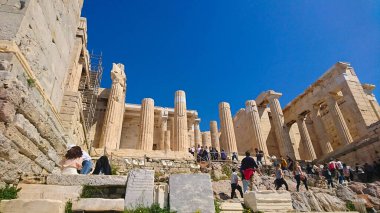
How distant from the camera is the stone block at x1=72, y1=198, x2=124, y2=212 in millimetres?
4812

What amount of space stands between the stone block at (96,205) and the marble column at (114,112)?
46.0 feet

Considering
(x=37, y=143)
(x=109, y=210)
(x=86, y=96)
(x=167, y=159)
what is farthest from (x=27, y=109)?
(x=86, y=96)

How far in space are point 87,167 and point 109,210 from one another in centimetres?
315

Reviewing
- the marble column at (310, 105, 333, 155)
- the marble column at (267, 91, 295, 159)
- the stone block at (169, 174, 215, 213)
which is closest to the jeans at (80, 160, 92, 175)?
the stone block at (169, 174, 215, 213)

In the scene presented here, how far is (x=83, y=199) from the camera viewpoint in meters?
4.93

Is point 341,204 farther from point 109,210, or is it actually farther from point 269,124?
point 269,124

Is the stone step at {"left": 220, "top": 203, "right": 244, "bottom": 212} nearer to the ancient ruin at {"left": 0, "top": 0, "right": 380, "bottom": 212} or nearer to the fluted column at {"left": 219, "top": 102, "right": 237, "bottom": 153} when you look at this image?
the ancient ruin at {"left": 0, "top": 0, "right": 380, "bottom": 212}

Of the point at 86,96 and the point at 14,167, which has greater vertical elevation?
the point at 86,96

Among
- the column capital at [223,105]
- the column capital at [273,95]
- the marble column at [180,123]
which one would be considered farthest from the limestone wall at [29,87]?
the column capital at [273,95]

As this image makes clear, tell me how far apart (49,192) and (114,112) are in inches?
661

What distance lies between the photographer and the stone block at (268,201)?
20.6ft

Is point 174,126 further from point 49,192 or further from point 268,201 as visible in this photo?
point 49,192

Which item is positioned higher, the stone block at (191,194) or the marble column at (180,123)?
the marble column at (180,123)

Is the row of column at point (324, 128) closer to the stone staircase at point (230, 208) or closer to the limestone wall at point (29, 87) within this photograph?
the stone staircase at point (230, 208)
